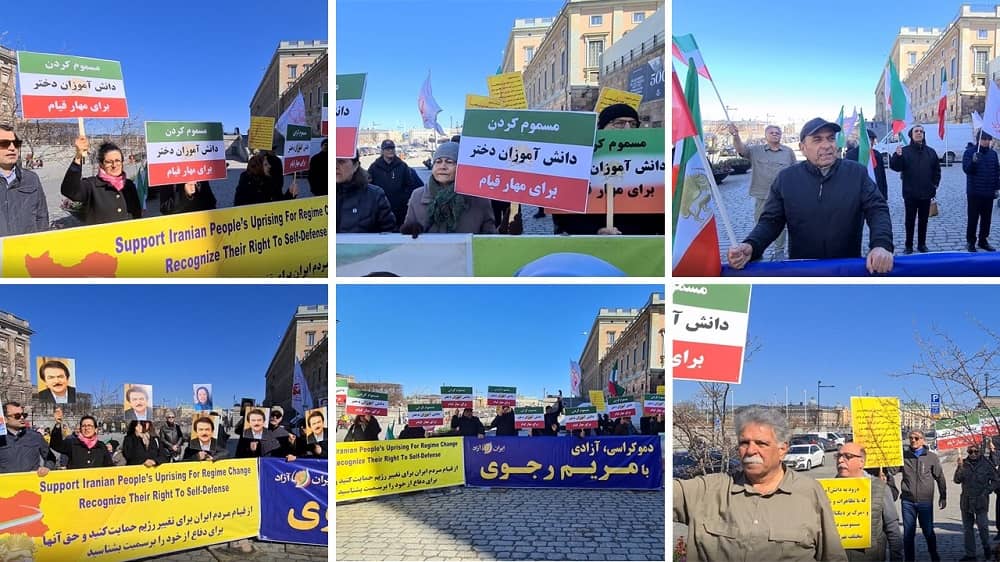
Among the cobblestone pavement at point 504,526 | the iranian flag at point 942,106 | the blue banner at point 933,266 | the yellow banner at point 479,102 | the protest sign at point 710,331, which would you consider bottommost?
the cobblestone pavement at point 504,526

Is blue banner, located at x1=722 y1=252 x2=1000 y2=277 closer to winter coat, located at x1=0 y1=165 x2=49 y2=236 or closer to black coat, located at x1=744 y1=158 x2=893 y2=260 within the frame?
black coat, located at x1=744 y1=158 x2=893 y2=260

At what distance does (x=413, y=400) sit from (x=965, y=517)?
3500 mm

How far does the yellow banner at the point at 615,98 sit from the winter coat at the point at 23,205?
10.3 ft

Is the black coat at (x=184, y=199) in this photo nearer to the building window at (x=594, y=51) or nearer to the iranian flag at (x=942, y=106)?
the building window at (x=594, y=51)

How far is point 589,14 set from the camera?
16.2 ft

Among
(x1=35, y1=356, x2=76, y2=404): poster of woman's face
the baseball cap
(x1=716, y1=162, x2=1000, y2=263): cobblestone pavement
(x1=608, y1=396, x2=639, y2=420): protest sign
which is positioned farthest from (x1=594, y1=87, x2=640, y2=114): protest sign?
(x1=35, y1=356, x2=76, y2=404): poster of woman's face

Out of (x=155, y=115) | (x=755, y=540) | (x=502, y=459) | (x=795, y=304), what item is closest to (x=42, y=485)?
(x=155, y=115)

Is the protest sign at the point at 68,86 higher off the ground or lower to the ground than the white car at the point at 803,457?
higher

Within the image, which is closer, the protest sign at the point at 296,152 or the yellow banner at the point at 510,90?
the yellow banner at the point at 510,90

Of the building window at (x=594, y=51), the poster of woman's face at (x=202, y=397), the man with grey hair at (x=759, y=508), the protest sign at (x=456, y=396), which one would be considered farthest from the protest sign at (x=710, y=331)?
the poster of woman's face at (x=202, y=397)

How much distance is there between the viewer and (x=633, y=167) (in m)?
4.96

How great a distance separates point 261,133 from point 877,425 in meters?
3.81

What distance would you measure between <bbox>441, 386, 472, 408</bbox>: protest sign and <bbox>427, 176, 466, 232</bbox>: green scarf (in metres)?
1.60

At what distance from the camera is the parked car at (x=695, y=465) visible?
4.73 metres
